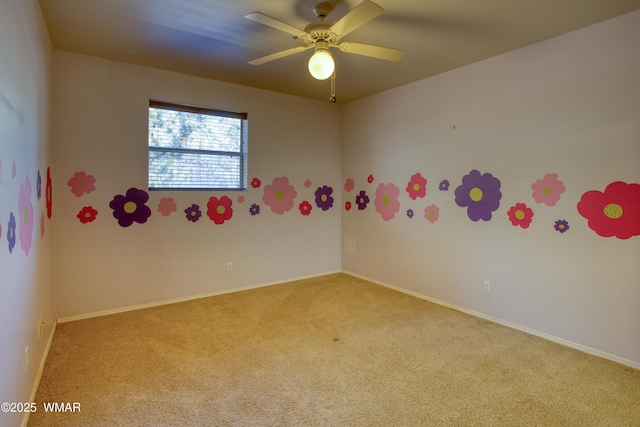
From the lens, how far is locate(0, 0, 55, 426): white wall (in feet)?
5.11

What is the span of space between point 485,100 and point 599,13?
1009 mm

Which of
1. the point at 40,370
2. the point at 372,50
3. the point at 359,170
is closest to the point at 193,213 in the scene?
the point at 40,370

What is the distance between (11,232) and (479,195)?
3502 mm

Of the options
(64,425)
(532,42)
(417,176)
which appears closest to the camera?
(64,425)

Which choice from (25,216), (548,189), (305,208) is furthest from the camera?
(305,208)

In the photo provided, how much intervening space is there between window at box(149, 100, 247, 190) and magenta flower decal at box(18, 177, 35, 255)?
5.05 feet

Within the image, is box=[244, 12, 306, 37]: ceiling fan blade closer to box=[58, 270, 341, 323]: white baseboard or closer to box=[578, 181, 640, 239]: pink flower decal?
box=[578, 181, 640, 239]: pink flower decal

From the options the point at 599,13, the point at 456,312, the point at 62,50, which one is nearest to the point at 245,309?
the point at 456,312

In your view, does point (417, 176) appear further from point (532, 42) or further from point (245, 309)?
point (245, 309)

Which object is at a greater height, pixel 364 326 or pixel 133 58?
pixel 133 58

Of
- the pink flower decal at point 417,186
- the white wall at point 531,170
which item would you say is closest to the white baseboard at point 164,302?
the white wall at point 531,170

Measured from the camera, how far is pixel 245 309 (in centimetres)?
360

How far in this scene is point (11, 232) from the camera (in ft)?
5.49

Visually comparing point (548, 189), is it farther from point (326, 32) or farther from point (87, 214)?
point (87, 214)
